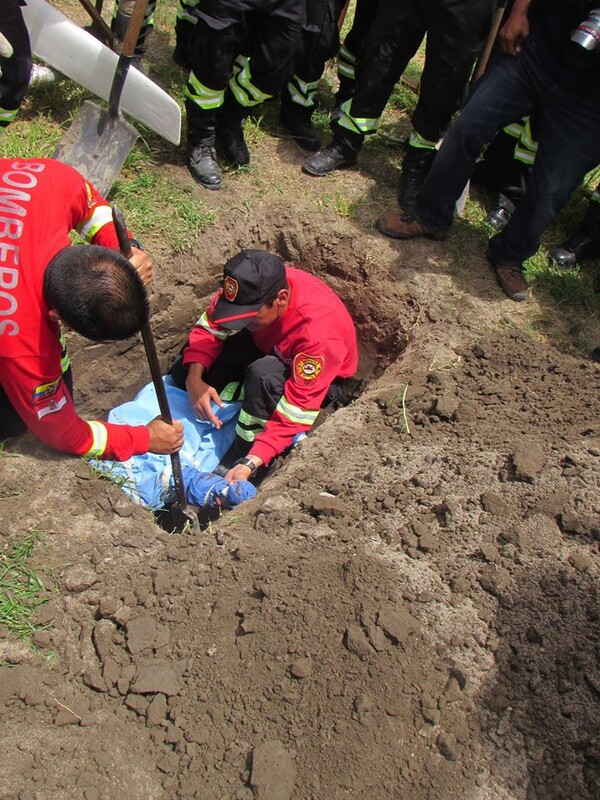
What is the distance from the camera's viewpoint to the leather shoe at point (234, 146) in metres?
4.20

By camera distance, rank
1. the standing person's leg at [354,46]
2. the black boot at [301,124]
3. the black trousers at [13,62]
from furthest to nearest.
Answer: the black boot at [301,124] → the standing person's leg at [354,46] → the black trousers at [13,62]

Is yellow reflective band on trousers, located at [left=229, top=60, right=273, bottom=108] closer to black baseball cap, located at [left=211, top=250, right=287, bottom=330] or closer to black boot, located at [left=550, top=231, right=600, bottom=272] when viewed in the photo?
black baseball cap, located at [left=211, top=250, right=287, bottom=330]

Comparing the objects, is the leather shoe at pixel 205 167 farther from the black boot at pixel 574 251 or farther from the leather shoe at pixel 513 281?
the black boot at pixel 574 251

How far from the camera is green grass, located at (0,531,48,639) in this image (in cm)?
222

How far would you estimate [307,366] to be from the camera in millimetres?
3246

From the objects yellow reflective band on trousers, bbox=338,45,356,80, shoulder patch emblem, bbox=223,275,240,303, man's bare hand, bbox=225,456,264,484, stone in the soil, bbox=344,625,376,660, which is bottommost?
man's bare hand, bbox=225,456,264,484

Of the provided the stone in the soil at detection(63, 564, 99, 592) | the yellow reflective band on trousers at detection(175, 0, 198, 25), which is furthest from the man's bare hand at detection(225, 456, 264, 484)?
the yellow reflective band on trousers at detection(175, 0, 198, 25)

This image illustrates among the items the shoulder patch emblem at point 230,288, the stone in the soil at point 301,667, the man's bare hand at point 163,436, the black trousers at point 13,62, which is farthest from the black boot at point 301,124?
the stone in the soil at point 301,667

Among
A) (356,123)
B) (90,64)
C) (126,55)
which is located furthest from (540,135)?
(90,64)

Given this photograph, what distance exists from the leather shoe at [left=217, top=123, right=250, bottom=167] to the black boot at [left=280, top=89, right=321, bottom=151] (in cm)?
49

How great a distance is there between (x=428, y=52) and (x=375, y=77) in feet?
1.10

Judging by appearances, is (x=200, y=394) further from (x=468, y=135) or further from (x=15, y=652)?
(x=468, y=135)

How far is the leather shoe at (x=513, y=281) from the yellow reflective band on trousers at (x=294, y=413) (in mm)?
1509

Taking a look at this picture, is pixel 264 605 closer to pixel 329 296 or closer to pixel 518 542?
pixel 518 542
